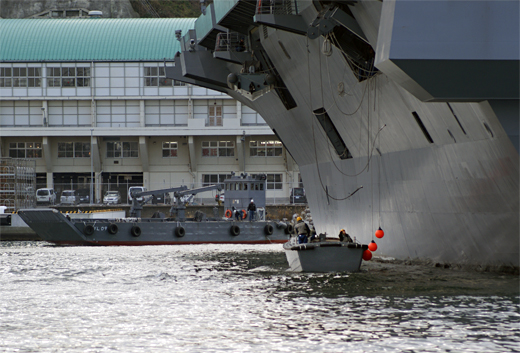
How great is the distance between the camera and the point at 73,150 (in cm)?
6919

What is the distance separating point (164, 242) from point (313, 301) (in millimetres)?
26754

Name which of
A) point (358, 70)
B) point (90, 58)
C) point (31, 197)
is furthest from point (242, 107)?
point (358, 70)

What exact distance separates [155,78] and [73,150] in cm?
1112

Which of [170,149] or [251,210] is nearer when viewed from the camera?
[251,210]

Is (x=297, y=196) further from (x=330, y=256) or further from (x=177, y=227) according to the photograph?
(x=330, y=256)

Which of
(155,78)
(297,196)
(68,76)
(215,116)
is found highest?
(68,76)

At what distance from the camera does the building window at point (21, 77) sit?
67.8 metres

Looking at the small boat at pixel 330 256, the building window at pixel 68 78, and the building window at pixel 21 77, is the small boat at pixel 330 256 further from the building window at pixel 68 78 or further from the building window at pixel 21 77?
the building window at pixel 21 77

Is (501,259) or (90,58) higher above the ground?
(90,58)

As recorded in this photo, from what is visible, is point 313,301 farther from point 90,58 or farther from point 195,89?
point 90,58

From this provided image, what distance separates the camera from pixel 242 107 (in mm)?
67875

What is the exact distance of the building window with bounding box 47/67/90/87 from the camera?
A: 67.5 metres

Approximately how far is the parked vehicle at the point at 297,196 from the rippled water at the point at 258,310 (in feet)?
117

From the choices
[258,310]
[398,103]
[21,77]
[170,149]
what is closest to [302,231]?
[398,103]
